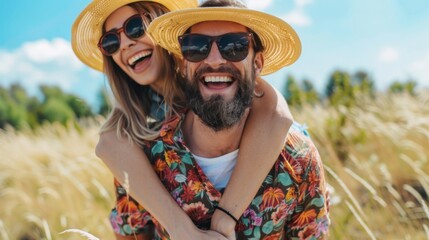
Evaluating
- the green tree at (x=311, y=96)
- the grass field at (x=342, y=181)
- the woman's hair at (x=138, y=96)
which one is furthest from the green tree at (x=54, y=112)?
the woman's hair at (x=138, y=96)

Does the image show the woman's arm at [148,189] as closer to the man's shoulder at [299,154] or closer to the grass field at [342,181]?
the man's shoulder at [299,154]

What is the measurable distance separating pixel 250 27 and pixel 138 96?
102cm

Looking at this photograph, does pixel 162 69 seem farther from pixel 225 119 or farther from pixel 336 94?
pixel 336 94

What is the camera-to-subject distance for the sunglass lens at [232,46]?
2.39 metres

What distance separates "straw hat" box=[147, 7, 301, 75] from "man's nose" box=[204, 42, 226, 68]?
0.47ft

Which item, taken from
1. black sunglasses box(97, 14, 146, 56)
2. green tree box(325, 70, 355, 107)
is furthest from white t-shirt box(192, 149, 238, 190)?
green tree box(325, 70, 355, 107)

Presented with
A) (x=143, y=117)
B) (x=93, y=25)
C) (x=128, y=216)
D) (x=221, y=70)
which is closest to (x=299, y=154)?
(x=221, y=70)

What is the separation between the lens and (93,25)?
122 inches

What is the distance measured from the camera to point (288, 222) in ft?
8.82

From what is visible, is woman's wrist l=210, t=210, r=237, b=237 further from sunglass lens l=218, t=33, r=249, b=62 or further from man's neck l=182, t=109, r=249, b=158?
sunglass lens l=218, t=33, r=249, b=62

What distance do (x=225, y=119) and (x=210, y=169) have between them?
0.31 metres

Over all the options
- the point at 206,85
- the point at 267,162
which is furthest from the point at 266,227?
the point at 206,85

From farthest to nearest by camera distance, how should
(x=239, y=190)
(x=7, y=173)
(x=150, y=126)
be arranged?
(x=7, y=173) → (x=150, y=126) → (x=239, y=190)

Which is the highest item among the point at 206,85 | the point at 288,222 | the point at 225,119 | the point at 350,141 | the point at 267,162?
the point at 206,85
